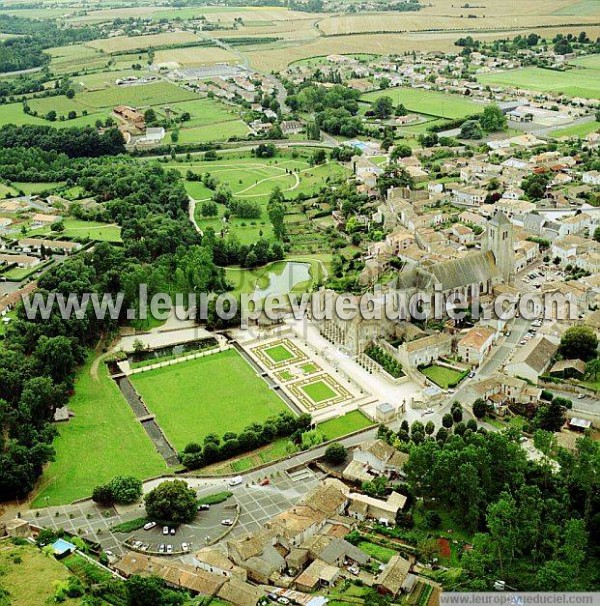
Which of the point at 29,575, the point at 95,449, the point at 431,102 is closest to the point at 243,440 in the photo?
the point at 95,449

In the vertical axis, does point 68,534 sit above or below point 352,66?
below

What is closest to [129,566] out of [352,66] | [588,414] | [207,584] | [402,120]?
[207,584]

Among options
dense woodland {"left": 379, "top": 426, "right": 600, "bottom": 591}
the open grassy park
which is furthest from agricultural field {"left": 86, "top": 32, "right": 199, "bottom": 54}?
dense woodland {"left": 379, "top": 426, "right": 600, "bottom": 591}

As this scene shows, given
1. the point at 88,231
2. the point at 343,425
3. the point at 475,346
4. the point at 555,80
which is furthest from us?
the point at 555,80

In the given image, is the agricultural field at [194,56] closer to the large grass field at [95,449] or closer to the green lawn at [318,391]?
the large grass field at [95,449]

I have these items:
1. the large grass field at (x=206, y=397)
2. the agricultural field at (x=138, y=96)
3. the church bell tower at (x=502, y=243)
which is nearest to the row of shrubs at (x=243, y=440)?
the large grass field at (x=206, y=397)

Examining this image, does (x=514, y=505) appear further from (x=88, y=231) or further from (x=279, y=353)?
(x=88, y=231)

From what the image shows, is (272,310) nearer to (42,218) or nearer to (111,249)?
(111,249)
